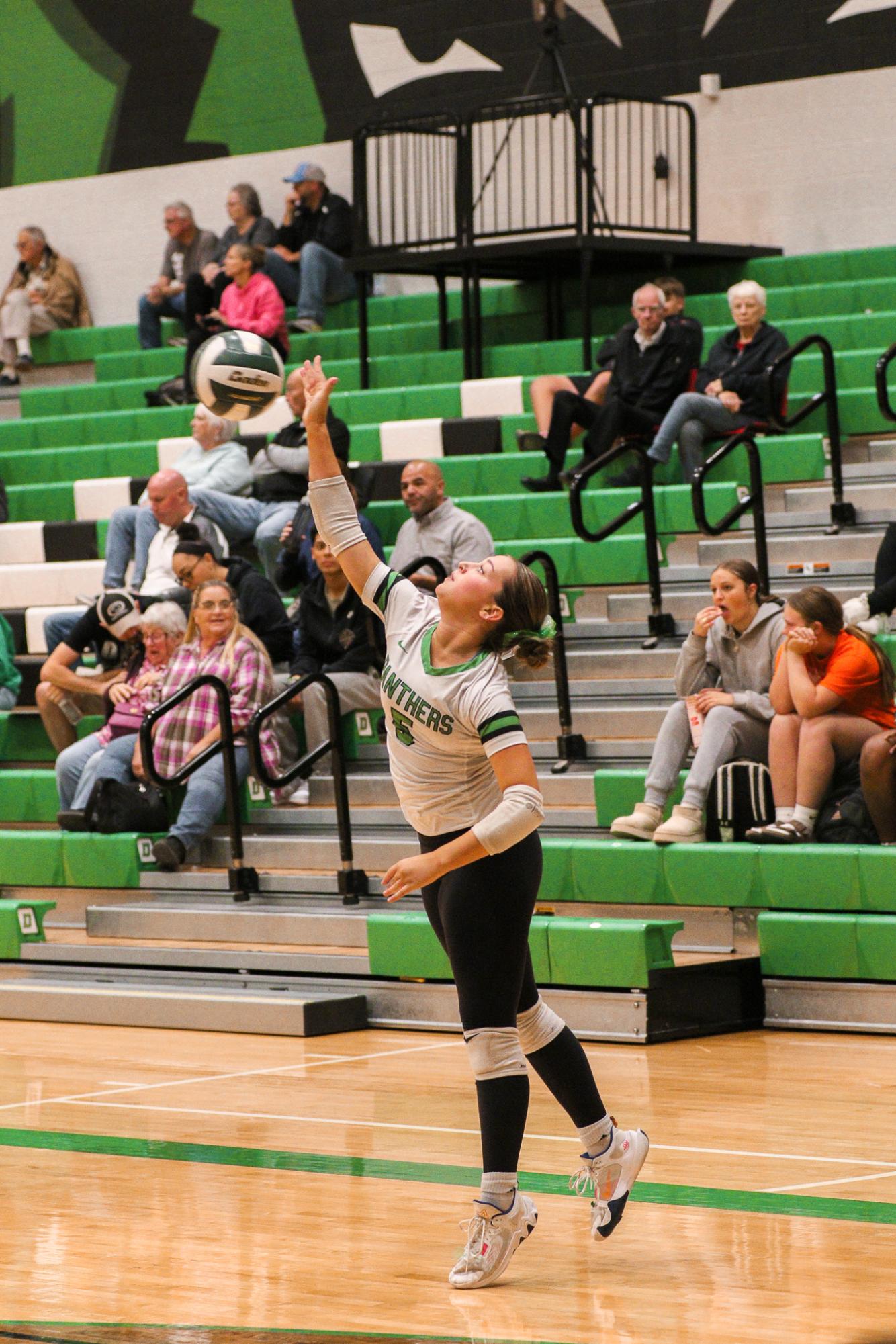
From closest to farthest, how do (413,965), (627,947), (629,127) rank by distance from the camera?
1. (627,947)
2. (413,965)
3. (629,127)

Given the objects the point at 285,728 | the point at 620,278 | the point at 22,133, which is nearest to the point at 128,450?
the point at 620,278

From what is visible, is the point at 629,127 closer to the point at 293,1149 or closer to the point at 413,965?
the point at 413,965

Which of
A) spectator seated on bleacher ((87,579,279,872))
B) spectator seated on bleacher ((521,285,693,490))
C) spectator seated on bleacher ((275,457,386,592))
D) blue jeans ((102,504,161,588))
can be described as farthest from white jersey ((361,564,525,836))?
blue jeans ((102,504,161,588))

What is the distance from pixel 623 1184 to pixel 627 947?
2172mm

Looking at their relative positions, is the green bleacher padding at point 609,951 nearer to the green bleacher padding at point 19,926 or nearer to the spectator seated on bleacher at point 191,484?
the green bleacher padding at point 19,926

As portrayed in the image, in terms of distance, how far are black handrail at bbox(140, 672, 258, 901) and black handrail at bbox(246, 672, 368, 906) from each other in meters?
0.10

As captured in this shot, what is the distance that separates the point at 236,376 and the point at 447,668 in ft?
8.66

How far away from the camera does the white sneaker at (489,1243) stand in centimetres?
361

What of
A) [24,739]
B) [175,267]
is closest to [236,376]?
[24,739]

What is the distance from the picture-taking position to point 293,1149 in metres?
4.86

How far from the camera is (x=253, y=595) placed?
27.9ft

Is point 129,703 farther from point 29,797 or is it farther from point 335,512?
point 335,512

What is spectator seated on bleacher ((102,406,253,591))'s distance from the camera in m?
9.33

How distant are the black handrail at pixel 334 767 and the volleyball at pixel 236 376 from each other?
4.61 feet
